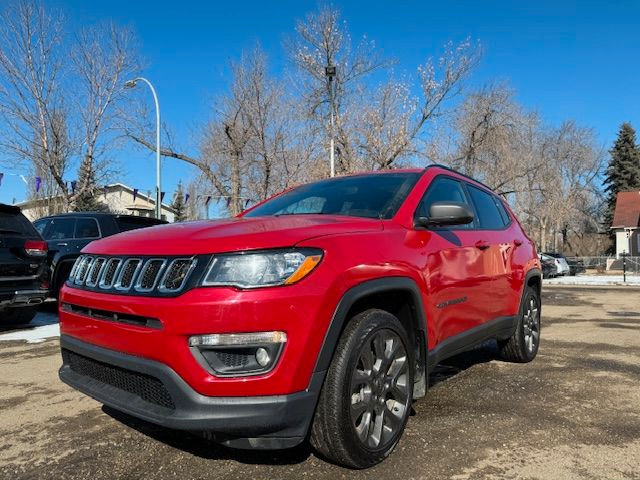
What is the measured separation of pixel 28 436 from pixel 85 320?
1091 mm

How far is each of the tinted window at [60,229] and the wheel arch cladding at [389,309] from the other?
286 inches

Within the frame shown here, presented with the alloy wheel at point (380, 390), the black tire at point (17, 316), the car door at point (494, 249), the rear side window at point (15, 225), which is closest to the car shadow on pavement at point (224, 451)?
the alloy wheel at point (380, 390)

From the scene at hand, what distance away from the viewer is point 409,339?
124 inches

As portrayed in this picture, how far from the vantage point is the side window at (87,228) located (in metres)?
8.48

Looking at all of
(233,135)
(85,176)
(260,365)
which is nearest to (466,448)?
(260,365)

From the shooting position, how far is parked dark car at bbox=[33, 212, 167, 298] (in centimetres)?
845

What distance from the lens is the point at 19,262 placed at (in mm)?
6844

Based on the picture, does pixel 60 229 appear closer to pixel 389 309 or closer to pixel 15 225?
pixel 15 225

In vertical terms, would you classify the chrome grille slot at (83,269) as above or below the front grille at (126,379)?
above

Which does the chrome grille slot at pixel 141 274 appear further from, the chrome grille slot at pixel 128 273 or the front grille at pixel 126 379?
the front grille at pixel 126 379

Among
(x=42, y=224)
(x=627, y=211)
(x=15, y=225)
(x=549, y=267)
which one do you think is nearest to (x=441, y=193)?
(x=15, y=225)

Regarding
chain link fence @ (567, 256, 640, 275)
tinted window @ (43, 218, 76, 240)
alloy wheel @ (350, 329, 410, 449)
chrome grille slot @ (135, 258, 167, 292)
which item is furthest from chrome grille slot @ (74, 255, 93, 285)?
chain link fence @ (567, 256, 640, 275)

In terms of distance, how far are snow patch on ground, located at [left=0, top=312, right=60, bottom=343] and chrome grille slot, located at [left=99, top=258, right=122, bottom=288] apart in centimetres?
448

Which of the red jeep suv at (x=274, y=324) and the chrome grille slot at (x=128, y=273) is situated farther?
the chrome grille slot at (x=128, y=273)
